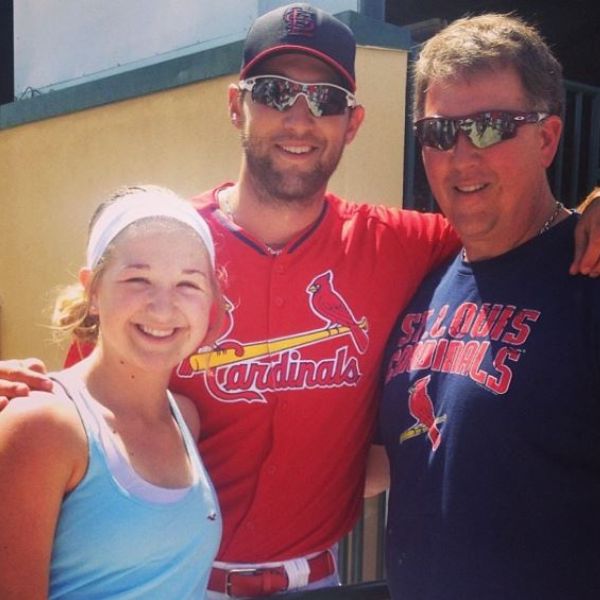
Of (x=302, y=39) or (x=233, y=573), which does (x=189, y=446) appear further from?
(x=302, y=39)

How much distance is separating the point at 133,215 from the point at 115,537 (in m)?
0.79

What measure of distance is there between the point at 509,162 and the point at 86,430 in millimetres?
1377

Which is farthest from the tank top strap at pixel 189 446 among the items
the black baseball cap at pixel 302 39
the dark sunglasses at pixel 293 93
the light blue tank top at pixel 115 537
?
the black baseball cap at pixel 302 39

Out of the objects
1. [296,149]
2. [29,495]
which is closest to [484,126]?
[296,149]

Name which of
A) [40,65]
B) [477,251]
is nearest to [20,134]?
[40,65]

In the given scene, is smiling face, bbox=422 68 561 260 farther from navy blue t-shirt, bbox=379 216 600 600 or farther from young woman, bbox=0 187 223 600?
young woman, bbox=0 187 223 600

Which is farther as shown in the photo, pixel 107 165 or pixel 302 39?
pixel 107 165

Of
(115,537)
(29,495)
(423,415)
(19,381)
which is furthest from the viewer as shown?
(423,415)

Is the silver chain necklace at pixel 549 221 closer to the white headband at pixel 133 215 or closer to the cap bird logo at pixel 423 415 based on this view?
the cap bird logo at pixel 423 415

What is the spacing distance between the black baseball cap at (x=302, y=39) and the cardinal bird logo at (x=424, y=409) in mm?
1163

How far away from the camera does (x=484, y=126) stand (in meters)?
2.41

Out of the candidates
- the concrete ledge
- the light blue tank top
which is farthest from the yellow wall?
the light blue tank top

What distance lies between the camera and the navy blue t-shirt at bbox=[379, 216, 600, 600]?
2090 mm

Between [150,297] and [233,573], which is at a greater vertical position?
[150,297]
